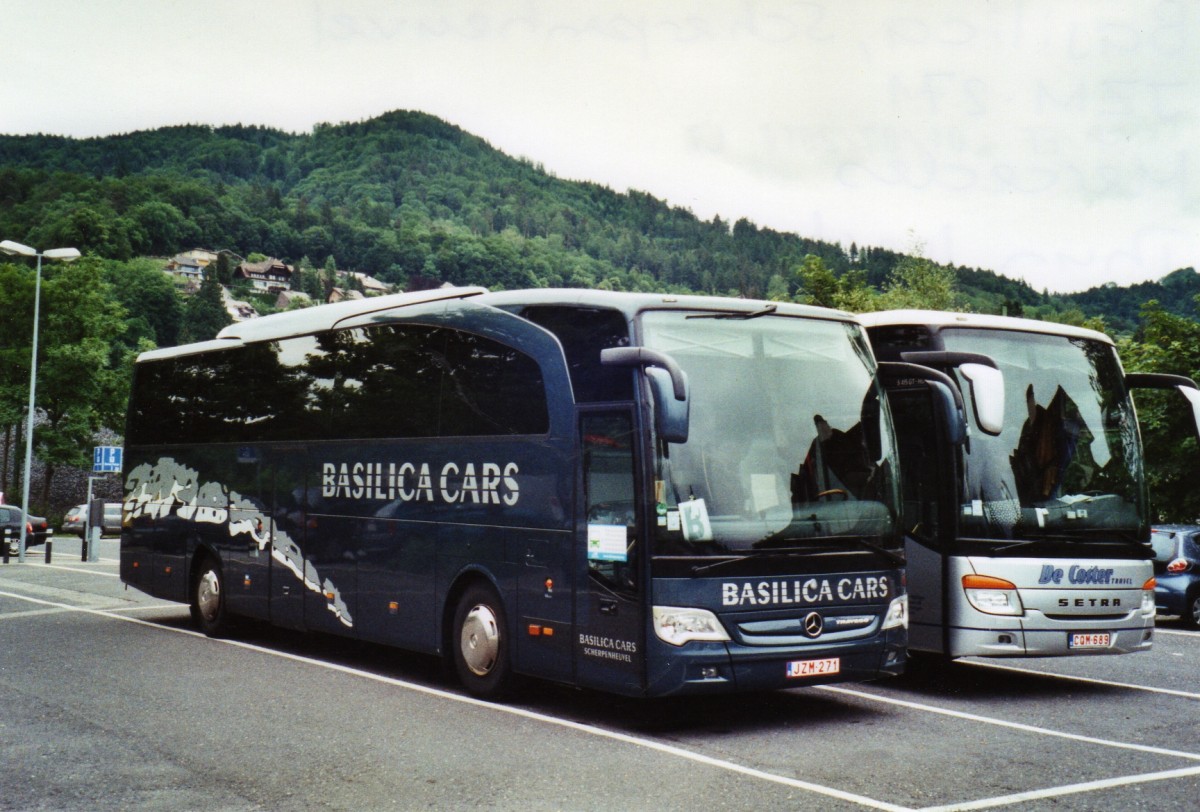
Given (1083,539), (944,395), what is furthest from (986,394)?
(1083,539)

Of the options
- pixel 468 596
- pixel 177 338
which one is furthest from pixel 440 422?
pixel 177 338

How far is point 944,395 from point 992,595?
1787 millimetres

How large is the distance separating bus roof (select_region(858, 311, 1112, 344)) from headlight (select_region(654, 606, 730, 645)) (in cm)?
373

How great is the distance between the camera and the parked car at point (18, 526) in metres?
37.6

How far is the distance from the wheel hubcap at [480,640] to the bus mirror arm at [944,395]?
3827 mm

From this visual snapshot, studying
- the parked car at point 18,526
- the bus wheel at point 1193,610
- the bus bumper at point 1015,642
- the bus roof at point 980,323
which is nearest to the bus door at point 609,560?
the bus roof at point 980,323

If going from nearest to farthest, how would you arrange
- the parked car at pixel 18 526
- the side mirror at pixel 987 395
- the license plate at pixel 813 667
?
the license plate at pixel 813 667 → the side mirror at pixel 987 395 → the parked car at pixel 18 526

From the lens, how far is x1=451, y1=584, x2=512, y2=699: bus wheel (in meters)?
10.2

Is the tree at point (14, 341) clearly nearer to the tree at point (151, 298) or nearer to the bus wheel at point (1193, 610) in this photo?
the tree at point (151, 298)

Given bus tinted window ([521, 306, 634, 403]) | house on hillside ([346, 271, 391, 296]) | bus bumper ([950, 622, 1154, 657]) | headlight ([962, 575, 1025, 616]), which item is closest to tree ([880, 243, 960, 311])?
house on hillside ([346, 271, 391, 296])

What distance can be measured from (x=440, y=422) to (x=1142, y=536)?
6132 mm

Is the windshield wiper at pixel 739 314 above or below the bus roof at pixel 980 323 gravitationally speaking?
below

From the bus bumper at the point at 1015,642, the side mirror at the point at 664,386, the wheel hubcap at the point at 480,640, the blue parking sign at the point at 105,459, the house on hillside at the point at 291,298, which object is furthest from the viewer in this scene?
the house on hillside at the point at 291,298

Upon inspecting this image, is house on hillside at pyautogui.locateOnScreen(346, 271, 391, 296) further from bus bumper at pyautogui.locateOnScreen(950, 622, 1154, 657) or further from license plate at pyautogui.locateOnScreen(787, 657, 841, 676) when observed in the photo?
license plate at pyautogui.locateOnScreen(787, 657, 841, 676)
